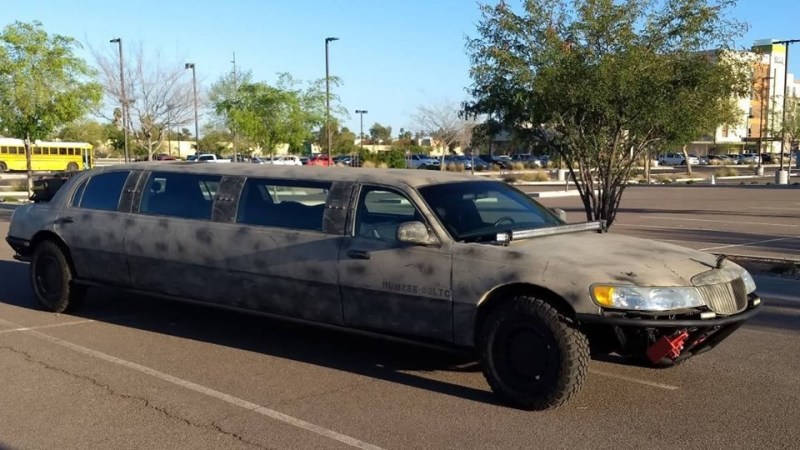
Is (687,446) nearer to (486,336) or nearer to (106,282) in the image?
(486,336)

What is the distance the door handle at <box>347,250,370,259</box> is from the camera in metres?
6.33

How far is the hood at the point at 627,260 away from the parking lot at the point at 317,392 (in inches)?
35.4

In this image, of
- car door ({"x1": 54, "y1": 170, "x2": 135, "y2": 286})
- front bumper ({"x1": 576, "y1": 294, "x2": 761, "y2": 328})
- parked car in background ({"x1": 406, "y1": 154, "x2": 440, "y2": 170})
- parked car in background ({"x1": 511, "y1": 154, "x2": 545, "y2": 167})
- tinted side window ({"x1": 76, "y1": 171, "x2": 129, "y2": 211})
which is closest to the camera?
front bumper ({"x1": 576, "y1": 294, "x2": 761, "y2": 328})

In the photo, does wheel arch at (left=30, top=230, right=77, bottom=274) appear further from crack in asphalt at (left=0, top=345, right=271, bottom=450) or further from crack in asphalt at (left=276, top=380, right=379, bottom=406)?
crack in asphalt at (left=276, top=380, right=379, bottom=406)

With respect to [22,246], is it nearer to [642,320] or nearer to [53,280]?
[53,280]

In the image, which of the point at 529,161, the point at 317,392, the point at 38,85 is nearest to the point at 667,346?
the point at 317,392

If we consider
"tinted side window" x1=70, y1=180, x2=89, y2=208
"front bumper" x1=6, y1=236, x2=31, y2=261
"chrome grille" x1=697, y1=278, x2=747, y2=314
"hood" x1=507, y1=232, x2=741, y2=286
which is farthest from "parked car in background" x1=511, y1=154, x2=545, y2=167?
"chrome grille" x1=697, y1=278, x2=747, y2=314

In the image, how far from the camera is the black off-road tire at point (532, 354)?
5.40 meters

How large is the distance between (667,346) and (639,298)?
1.34ft

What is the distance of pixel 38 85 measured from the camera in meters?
29.0

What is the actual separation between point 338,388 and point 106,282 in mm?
3346

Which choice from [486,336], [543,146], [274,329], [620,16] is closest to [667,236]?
[543,146]

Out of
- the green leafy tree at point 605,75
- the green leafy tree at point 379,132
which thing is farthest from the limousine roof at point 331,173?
the green leafy tree at point 379,132

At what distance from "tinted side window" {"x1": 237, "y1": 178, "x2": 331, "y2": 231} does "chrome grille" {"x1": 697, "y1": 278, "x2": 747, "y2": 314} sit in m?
2.96
